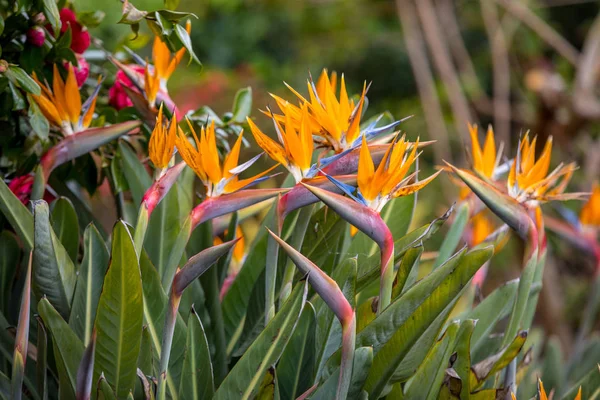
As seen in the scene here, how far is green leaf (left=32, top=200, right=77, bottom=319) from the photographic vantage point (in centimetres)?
66

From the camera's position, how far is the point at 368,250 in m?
0.87

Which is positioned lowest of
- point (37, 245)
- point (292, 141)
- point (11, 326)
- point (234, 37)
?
point (234, 37)

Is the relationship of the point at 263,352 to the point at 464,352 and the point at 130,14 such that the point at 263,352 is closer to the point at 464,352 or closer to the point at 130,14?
the point at 464,352

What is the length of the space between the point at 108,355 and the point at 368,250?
35cm

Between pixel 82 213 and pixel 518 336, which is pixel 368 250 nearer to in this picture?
pixel 518 336

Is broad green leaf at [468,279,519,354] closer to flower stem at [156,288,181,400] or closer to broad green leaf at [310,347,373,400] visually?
broad green leaf at [310,347,373,400]

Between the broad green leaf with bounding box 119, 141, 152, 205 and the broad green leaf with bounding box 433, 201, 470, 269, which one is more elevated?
the broad green leaf with bounding box 119, 141, 152, 205

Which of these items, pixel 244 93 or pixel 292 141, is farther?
pixel 244 93

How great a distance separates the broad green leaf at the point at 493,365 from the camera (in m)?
0.70

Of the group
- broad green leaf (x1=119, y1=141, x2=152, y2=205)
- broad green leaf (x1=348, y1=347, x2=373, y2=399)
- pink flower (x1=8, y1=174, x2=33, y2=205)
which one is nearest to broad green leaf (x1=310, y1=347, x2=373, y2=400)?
broad green leaf (x1=348, y1=347, x2=373, y2=399)

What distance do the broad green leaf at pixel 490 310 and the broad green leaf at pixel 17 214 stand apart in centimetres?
53

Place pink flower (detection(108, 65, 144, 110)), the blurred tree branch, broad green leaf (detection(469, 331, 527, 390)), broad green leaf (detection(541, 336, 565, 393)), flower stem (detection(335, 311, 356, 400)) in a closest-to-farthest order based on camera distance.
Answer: flower stem (detection(335, 311, 356, 400)), broad green leaf (detection(469, 331, 527, 390)), pink flower (detection(108, 65, 144, 110)), broad green leaf (detection(541, 336, 565, 393)), the blurred tree branch

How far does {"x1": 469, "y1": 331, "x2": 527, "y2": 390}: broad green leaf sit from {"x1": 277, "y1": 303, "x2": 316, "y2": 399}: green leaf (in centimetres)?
17

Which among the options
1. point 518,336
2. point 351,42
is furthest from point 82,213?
point 351,42
